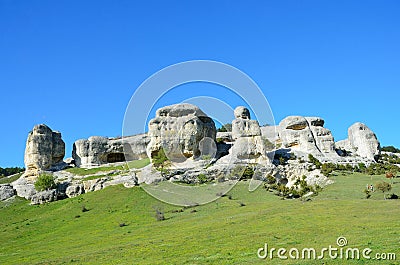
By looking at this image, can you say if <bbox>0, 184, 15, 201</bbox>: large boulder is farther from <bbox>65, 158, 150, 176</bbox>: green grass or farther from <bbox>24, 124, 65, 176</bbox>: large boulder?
<bbox>65, 158, 150, 176</bbox>: green grass

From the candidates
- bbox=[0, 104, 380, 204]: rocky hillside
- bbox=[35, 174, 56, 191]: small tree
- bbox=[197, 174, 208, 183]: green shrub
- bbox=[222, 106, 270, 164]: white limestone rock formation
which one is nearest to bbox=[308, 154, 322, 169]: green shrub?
bbox=[0, 104, 380, 204]: rocky hillside

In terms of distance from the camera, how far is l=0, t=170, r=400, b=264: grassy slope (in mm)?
28109

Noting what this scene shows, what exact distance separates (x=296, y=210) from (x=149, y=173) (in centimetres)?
2806

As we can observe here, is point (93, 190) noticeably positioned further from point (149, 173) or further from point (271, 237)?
point (271, 237)

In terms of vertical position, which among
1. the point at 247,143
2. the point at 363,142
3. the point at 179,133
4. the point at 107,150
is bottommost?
the point at 363,142

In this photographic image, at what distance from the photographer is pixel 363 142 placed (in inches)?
3120

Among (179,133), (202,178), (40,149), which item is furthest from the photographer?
(40,149)

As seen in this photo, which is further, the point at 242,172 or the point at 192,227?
the point at 242,172

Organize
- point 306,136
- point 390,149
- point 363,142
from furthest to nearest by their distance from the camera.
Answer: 1. point 390,149
2. point 363,142
3. point 306,136

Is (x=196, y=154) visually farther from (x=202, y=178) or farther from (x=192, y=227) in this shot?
(x=192, y=227)
